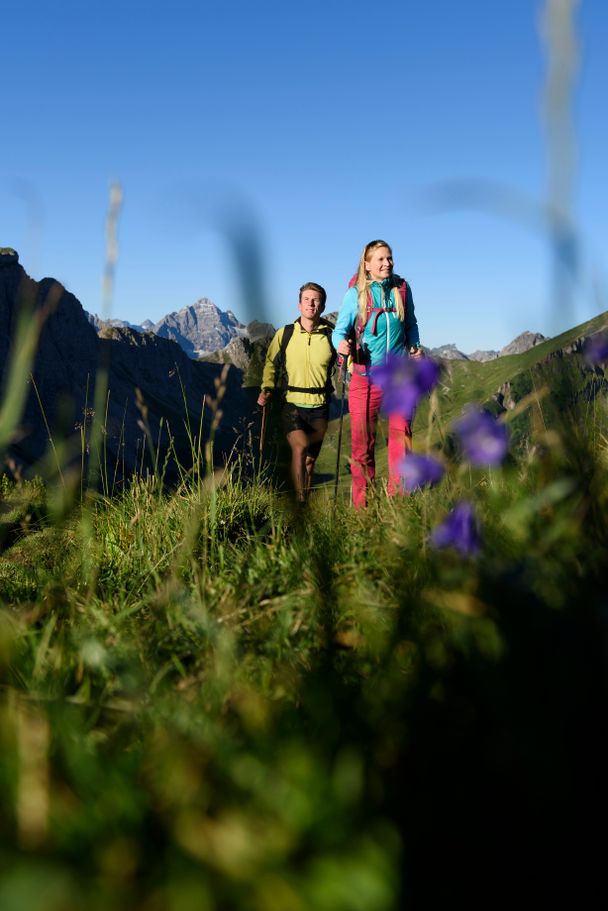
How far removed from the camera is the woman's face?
25.2 feet

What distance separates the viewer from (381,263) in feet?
25.3

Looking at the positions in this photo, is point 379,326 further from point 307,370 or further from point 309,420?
point 309,420

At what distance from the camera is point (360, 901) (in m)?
1.16

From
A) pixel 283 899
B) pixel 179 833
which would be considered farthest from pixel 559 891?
pixel 179 833

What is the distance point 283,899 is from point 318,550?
1940 millimetres

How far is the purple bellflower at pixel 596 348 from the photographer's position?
8.38 feet

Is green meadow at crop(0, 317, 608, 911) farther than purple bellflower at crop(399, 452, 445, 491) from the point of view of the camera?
No

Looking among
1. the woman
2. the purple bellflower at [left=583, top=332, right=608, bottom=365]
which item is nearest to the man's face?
the woman

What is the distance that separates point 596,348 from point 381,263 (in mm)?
5355

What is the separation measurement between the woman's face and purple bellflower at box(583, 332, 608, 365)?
204 inches

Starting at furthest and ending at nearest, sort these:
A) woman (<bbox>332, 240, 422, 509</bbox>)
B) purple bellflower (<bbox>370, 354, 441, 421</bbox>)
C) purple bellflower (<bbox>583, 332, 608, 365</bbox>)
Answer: woman (<bbox>332, 240, 422, 509</bbox>) < purple bellflower (<bbox>583, 332, 608, 365</bbox>) < purple bellflower (<bbox>370, 354, 441, 421</bbox>)

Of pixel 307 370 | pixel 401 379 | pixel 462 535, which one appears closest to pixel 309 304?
pixel 307 370

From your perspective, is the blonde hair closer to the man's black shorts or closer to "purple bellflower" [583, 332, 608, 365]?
the man's black shorts

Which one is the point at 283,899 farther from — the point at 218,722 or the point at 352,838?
the point at 218,722
